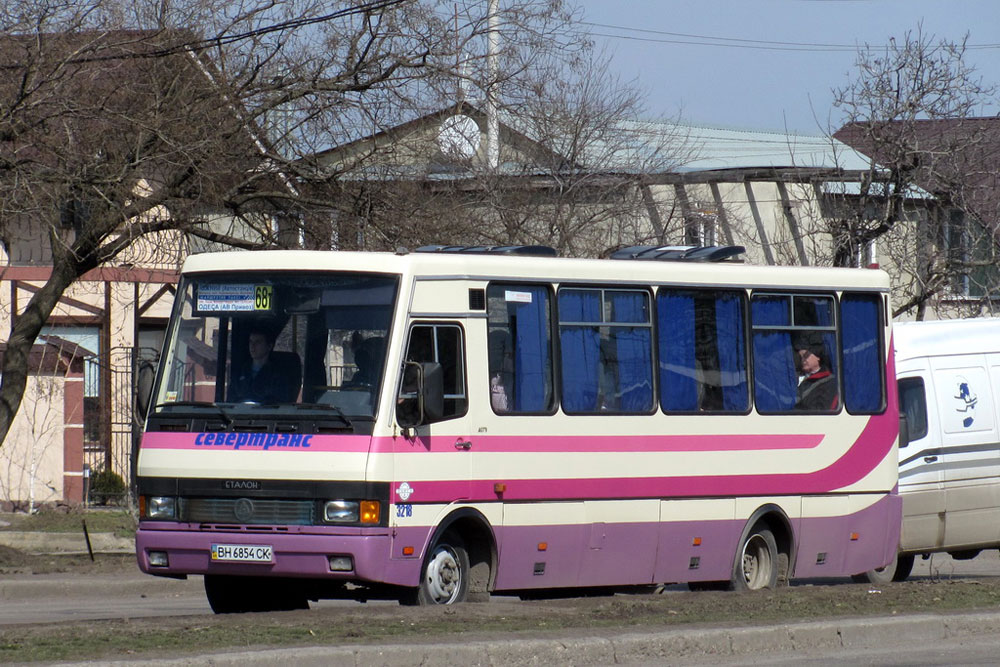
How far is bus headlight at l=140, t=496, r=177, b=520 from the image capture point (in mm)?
10773

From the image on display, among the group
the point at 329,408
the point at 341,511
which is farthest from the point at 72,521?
the point at 341,511

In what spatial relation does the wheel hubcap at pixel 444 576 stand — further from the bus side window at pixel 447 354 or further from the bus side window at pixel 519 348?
the bus side window at pixel 519 348

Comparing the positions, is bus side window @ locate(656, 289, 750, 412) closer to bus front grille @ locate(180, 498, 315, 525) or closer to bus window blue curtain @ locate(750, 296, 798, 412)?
bus window blue curtain @ locate(750, 296, 798, 412)

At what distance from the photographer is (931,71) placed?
2623cm

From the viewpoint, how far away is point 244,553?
34.3 feet

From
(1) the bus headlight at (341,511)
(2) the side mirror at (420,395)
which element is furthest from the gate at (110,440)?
(1) the bus headlight at (341,511)

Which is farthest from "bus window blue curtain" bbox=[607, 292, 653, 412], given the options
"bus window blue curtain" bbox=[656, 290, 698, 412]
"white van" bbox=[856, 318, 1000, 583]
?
"white van" bbox=[856, 318, 1000, 583]

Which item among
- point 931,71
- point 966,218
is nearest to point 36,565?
point 931,71

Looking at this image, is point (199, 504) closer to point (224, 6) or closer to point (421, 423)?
point (421, 423)

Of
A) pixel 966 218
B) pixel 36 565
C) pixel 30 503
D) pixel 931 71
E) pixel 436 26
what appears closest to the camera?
pixel 36 565

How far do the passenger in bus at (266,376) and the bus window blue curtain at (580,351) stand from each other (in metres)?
2.22

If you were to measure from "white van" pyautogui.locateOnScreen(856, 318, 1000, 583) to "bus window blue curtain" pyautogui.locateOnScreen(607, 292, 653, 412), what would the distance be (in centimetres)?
438

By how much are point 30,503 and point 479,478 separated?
1319cm

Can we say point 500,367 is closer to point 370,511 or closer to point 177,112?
point 370,511
